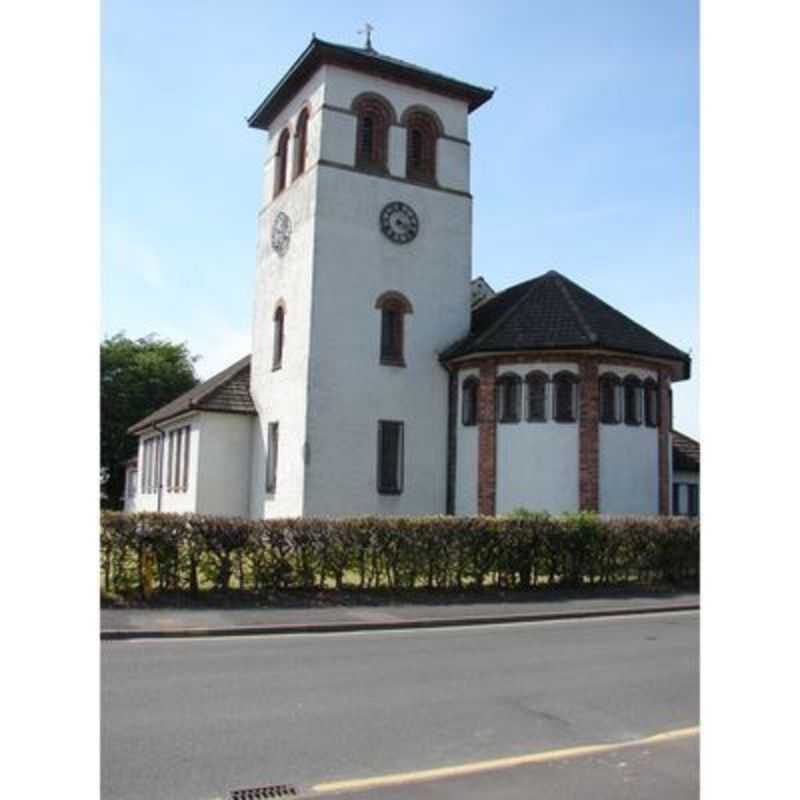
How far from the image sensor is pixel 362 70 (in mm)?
24391

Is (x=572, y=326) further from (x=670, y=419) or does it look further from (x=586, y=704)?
(x=586, y=704)

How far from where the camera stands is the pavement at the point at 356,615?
11734 millimetres

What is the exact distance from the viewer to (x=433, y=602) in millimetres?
15117

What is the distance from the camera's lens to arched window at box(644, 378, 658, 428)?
2295 cm

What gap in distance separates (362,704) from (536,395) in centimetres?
1596

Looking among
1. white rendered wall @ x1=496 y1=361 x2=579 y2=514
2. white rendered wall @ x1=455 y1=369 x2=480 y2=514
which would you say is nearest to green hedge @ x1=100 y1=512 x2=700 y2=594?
white rendered wall @ x1=496 y1=361 x2=579 y2=514

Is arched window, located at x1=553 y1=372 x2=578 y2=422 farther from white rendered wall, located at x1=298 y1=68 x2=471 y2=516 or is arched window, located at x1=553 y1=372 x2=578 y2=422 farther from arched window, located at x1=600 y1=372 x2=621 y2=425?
white rendered wall, located at x1=298 y1=68 x2=471 y2=516

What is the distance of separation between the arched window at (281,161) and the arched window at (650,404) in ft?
42.0

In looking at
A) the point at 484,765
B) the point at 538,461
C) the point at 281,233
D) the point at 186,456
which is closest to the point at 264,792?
the point at 484,765

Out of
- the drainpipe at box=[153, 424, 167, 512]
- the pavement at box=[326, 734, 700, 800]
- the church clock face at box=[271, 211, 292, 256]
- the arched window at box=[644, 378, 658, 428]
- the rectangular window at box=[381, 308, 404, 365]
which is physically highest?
the church clock face at box=[271, 211, 292, 256]

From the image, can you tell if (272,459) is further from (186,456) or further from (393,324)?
(393,324)

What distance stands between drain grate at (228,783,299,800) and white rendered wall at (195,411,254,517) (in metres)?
21.2

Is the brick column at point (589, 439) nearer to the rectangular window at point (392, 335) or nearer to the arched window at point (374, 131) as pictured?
the rectangular window at point (392, 335)
